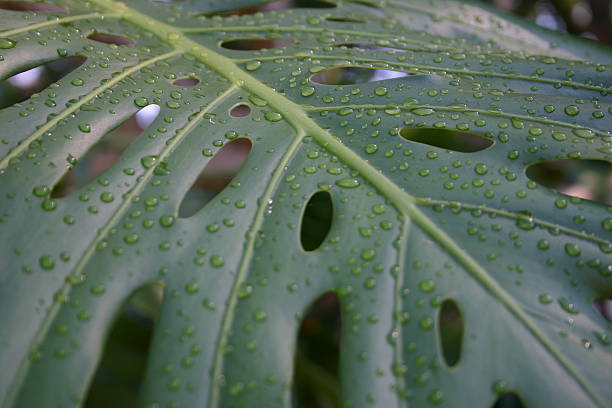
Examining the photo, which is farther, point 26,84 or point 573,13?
point 573,13

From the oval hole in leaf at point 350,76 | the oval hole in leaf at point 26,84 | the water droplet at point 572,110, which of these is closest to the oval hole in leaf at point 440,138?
the oval hole in leaf at point 350,76

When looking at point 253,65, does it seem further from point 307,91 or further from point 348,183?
point 348,183

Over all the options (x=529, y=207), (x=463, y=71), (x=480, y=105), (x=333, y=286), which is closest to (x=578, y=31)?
(x=463, y=71)

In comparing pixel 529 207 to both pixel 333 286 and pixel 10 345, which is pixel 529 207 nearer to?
pixel 333 286

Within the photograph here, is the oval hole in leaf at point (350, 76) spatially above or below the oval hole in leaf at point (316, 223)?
above

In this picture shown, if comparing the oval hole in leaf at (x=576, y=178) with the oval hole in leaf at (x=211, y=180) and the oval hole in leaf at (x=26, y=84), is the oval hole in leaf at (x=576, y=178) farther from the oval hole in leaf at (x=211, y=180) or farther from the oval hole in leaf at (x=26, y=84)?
the oval hole in leaf at (x=26, y=84)

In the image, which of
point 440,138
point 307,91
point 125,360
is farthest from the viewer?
point 125,360

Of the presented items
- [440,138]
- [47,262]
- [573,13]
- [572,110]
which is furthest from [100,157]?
[573,13]
